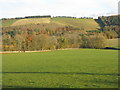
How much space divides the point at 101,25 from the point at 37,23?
48.7 m

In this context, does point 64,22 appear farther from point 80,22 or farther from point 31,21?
point 31,21

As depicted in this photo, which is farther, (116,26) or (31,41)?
(116,26)

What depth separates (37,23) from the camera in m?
156

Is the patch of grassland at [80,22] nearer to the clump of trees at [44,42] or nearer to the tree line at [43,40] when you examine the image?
the tree line at [43,40]

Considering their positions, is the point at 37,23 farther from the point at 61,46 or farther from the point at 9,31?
the point at 61,46

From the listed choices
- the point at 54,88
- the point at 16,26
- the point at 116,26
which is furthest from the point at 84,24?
the point at 54,88

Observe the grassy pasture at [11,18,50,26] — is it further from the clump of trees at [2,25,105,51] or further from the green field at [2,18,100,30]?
the clump of trees at [2,25,105,51]

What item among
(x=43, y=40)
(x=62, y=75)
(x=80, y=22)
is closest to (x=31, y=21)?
(x=80, y=22)

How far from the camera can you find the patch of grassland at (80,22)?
519 ft

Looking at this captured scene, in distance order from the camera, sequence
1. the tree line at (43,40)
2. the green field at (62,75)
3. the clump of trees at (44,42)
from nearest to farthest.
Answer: the green field at (62,75), the clump of trees at (44,42), the tree line at (43,40)

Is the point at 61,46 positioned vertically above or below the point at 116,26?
below

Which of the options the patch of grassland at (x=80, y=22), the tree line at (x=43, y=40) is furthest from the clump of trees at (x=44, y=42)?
the patch of grassland at (x=80, y=22)

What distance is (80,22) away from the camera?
166m

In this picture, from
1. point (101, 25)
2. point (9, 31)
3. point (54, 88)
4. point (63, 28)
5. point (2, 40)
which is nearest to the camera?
point (54, 88)
